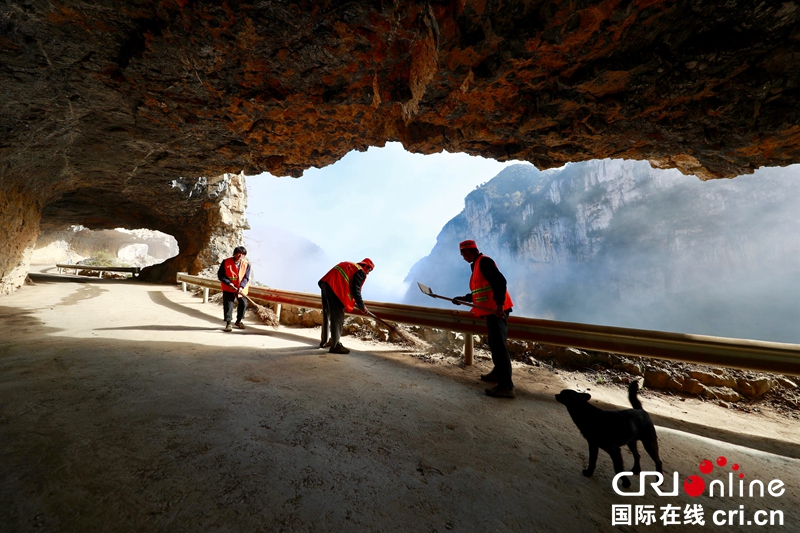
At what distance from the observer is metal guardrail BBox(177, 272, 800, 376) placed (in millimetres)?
2582

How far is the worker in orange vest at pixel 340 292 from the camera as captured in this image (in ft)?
14.7

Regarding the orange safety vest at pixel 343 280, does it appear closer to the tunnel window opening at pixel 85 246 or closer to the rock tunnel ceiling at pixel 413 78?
the rock tunnel ceiling at pixel 413 78

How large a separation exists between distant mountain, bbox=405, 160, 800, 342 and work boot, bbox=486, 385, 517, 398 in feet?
215

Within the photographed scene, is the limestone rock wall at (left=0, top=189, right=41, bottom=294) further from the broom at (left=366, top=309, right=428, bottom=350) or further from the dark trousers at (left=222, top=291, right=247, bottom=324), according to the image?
the broom at (left=366, top=309, right=428, bottom=350)

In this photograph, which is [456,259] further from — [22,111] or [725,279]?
[22,111]

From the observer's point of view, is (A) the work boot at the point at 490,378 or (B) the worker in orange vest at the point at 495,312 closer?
(B) the worker in orange vest at the point at 495,312

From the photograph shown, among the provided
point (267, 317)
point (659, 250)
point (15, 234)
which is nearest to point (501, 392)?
point (267, 317)

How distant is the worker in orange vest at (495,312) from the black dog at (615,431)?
1.28 metres

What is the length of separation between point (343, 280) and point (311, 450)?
2.94m

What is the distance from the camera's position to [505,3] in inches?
115

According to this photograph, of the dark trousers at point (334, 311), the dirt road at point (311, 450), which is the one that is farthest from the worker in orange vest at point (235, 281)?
the dark trousers at point (334, 311)

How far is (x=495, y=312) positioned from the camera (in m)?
3.37

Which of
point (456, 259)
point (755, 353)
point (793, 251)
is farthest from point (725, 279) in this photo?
point (755, 353)

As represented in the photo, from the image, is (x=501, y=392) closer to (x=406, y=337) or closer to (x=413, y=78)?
(x=406, y=337)
